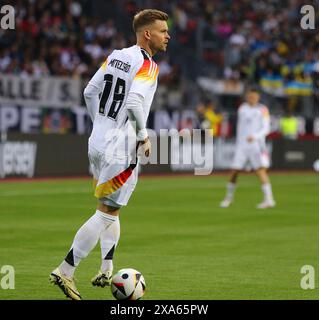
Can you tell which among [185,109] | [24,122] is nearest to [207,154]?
[185,109]

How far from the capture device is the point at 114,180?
29.8 ft

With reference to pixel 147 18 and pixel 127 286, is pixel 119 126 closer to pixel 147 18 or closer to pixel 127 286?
pixel 147 18

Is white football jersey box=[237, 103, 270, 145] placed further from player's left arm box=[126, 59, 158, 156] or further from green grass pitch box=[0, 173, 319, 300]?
player's left arm box=[126, 59, 158, 156]

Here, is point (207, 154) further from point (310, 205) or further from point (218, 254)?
point (218, 254)

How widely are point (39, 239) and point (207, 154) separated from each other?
1871 cm

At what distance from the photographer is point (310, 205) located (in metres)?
20.7

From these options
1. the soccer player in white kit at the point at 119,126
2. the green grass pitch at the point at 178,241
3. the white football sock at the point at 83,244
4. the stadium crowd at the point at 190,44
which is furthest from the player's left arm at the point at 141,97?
the stadium crowd at the point at 190,44

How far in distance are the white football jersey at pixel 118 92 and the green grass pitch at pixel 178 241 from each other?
1554 millimetres

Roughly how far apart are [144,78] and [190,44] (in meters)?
30.3

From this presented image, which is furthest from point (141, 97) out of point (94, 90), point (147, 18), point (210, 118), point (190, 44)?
point (190, 44)

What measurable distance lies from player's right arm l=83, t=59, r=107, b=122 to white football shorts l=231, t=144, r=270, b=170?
1151 centimetres

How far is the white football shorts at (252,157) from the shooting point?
822 inches

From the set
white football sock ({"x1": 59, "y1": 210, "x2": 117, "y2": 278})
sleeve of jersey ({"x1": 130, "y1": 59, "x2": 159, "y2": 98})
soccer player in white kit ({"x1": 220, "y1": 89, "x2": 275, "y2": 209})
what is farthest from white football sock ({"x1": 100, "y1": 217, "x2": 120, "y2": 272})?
soccer player in white kit ({"x1": 220, "y1": 89, "x2": 275, "y2": 209})
